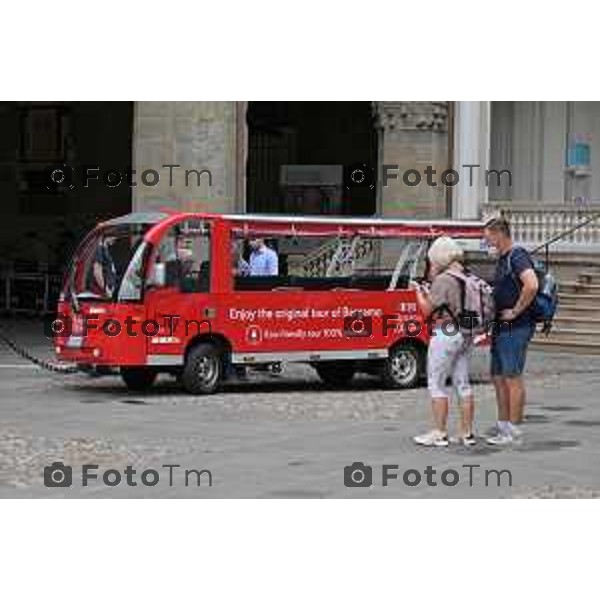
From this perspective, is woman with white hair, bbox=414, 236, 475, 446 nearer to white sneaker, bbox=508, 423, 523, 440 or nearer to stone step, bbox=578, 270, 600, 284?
white sneaker, bbox=508, 423, 523, 440

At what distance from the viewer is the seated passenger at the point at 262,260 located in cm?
1694

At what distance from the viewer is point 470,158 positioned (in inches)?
1031

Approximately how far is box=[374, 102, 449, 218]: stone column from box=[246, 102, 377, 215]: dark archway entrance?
454 cm

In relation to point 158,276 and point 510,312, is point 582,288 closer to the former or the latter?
point 158,276

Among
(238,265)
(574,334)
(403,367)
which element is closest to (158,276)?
(238,265)

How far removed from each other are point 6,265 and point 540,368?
1781 cm

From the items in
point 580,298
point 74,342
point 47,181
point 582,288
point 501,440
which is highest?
point 47,181

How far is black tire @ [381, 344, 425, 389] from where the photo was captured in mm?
16688

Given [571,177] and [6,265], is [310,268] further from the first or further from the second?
[6,265]

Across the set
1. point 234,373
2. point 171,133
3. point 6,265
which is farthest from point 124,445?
point 6,265

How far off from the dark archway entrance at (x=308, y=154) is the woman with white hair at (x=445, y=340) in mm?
18737

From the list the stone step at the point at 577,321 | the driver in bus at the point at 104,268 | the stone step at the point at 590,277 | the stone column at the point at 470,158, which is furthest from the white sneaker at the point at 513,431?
the stone column at the point at 470,158

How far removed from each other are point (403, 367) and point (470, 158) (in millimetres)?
10304

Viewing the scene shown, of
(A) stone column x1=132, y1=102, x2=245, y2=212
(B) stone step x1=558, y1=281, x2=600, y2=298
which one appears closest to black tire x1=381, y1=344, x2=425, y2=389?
(B) stone step x1=558, y1=281, x2=600, y2=298
